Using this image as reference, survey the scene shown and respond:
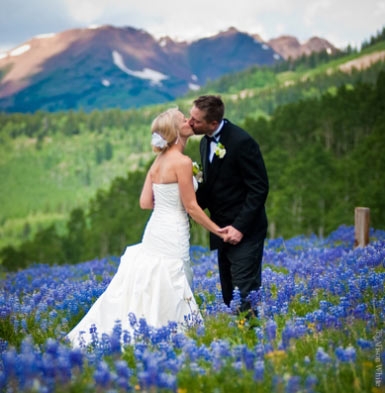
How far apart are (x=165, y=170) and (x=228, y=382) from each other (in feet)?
8.82

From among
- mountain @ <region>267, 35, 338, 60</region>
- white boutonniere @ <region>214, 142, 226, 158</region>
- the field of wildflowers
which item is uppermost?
mountain @ <region>267, 35, 338, 60</region>

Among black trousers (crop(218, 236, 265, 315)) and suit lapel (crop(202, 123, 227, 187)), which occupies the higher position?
→ suit lapel (crop(202, 123, 227, 187))

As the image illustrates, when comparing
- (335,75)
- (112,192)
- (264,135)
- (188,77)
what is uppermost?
(188,77)

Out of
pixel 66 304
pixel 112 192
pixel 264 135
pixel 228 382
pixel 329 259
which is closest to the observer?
pixel 228 382

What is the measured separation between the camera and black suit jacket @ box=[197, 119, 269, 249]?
624 cm

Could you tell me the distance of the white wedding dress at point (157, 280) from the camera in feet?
21.4

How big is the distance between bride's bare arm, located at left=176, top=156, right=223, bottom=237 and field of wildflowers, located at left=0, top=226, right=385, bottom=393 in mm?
801

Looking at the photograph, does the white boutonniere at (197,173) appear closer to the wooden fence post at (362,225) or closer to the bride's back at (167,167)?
the bride's back at (167,167)

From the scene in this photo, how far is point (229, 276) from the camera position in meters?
6.77

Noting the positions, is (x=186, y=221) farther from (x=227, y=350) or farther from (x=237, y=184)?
(x=227, y=350)

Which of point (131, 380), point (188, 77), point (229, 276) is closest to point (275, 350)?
point (131, 380)

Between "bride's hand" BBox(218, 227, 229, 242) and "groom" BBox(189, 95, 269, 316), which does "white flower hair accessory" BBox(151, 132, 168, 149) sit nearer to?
"groom" BBox(189, 95, 269, 316)

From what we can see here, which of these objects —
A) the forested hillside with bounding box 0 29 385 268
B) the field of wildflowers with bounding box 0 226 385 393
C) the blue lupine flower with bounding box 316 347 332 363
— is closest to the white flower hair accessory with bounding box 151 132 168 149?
the field of wildflowers with bounding box 0 226 385 393

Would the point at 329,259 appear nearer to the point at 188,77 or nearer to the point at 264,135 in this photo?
the point at 264,135
